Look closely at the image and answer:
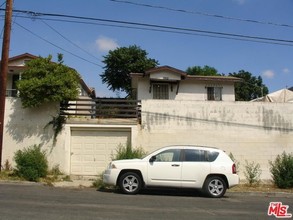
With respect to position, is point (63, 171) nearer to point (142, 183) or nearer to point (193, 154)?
point (142, 183)

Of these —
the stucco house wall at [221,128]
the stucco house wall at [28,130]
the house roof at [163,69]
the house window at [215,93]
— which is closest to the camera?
the stucco house wall at [28,130]

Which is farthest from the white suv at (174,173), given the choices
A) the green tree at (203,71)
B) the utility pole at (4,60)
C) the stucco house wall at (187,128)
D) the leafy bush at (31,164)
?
the green tree at (203,71)

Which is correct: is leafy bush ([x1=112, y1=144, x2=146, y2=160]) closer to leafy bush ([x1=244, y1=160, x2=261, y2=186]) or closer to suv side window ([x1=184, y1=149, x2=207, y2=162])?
suv side window ([x1=184, y1=149, x2=207, y2=162])

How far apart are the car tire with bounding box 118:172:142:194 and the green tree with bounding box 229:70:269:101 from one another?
4939 centimetres

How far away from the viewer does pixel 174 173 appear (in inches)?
539

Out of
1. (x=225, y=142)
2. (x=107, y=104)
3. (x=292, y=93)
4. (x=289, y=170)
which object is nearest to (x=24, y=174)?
(x=107, y=104)

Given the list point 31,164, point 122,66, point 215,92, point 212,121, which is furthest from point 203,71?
point 31,164

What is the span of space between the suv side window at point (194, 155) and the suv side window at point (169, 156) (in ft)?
0.89

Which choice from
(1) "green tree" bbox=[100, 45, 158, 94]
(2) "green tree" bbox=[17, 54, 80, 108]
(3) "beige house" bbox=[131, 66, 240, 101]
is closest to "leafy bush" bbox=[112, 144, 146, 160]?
(2) "green tree" bbox=[17, 54, 80, 108]

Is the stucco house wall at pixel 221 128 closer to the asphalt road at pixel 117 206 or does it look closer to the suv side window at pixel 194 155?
the suv side window at pixel 194 155

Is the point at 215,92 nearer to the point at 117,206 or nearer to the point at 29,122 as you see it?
the point at 29,122

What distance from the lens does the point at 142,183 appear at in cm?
1376

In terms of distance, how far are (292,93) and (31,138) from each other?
1593 cm

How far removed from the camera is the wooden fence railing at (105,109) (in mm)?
18656
